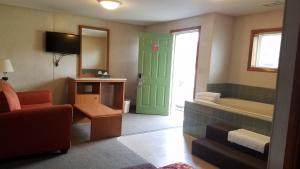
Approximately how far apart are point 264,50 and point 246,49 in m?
0.32

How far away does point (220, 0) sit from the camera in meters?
3.35

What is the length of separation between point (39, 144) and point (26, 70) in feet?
8.03

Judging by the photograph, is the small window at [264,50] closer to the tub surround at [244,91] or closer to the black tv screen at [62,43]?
the tub surround at [244,91]

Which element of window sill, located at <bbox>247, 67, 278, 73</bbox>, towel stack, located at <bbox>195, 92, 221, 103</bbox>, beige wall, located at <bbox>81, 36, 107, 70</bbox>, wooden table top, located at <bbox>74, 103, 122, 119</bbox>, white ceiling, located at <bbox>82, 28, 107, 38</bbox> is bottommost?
wooden table top, located at <bbox>74, 103, 122, 119</bbox>

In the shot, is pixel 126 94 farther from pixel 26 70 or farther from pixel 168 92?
pixel 26 70

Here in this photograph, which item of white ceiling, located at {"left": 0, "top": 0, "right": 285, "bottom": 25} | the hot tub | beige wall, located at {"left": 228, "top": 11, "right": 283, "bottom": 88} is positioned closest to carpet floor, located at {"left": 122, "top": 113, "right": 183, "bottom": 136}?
the hot tub

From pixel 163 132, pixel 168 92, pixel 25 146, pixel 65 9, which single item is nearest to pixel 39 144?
pixel 25 146

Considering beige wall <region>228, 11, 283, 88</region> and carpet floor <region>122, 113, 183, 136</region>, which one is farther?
carpet floor <region>122, 113, 183, 136</region>

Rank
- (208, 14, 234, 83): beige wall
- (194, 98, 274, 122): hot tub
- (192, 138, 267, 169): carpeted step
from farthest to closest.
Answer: (208, 14, 234, 83): beige wall < (194, 98, 274, 122): hot tub < (192, 138, 267, 169): carpeted step

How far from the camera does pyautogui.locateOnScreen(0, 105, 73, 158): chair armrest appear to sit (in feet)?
8.25

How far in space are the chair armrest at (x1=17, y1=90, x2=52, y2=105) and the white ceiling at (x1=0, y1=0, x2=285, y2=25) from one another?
5.45 feet

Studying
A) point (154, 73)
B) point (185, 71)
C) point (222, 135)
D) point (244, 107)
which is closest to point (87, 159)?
point (222, 135)

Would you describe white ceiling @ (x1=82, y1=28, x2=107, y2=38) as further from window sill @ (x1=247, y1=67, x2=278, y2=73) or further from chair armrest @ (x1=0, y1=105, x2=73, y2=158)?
window sill @ (x1=247, y1=67, x2=278, y2=73)

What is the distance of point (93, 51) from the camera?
17.3ft
